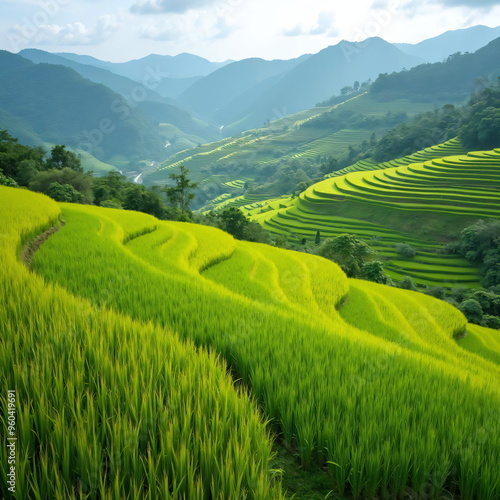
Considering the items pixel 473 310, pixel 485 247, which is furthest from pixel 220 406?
pixel 485 247

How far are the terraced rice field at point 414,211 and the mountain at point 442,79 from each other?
413 ft

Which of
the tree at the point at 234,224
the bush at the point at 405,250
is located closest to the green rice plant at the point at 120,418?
the tree at the point at 234,224

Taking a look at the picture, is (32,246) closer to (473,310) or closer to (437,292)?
(473,310)

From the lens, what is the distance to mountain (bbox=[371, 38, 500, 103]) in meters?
Result: 148

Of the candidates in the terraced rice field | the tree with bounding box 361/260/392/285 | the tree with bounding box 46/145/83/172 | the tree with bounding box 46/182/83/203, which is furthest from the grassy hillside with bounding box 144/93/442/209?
the tree with bounding box 46/182/83/203

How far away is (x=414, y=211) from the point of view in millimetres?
39531

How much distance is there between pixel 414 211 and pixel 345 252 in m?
20.6

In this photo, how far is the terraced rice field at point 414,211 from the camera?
3278 centimetres

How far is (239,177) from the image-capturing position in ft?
447

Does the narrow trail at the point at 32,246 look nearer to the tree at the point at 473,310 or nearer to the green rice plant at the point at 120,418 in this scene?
the green rice plant at the point at 120,418

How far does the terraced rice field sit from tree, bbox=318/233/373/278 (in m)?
8.84

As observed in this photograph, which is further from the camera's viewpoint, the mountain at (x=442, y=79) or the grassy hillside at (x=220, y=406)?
the mountain at (x=442, y=79)

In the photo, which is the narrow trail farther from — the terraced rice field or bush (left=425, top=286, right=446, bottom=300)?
the terraced rice field

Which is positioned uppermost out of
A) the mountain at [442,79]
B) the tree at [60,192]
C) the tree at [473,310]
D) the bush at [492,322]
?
the mountain at [442,79]
